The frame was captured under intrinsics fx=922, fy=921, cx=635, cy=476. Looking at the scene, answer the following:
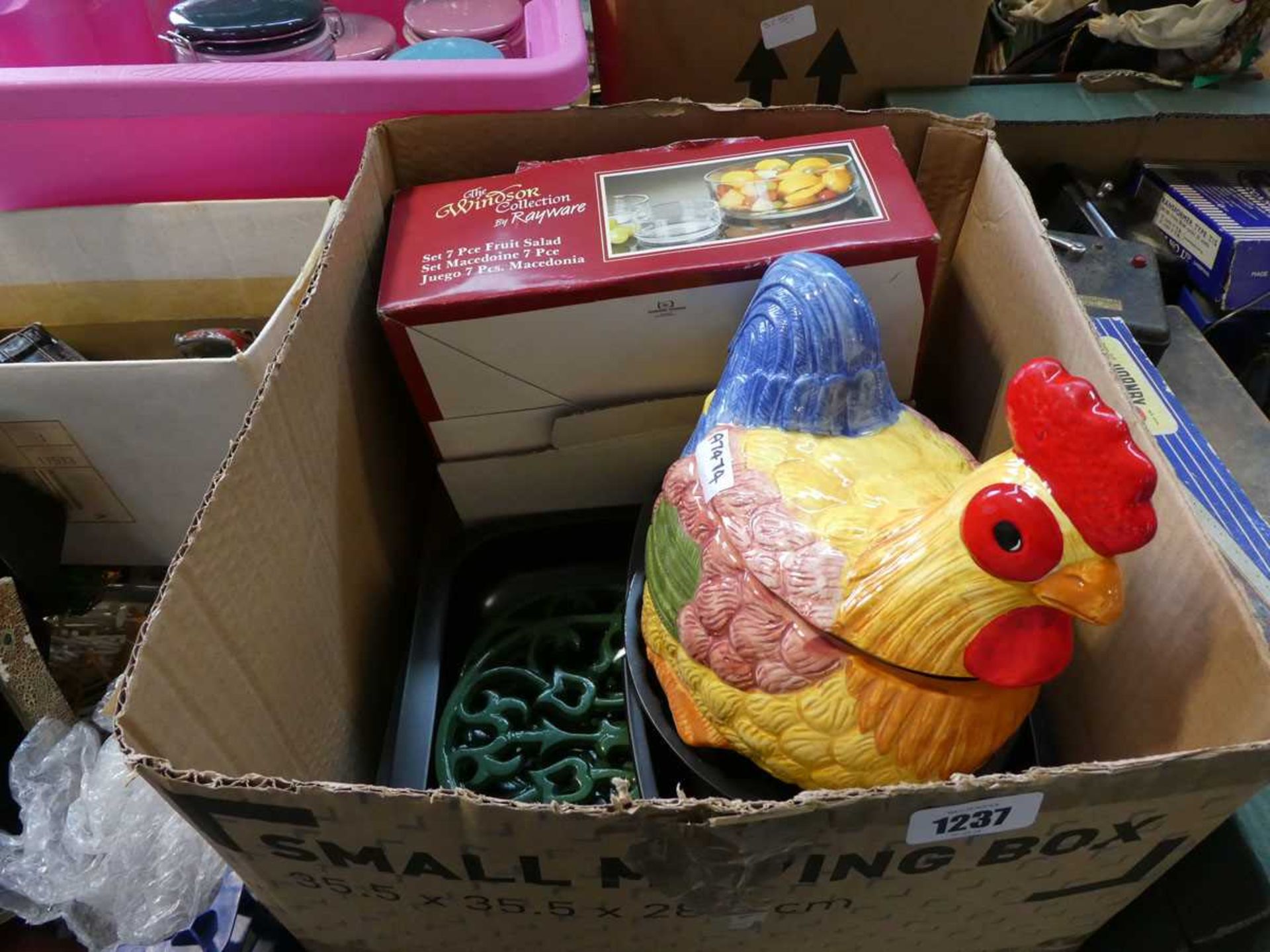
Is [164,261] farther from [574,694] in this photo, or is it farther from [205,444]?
[574,694]

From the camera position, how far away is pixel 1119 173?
1.08 metres

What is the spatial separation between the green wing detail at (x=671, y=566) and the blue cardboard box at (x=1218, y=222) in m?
0.71

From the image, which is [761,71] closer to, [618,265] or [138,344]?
[618,265]

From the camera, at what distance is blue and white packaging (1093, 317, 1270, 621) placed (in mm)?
667

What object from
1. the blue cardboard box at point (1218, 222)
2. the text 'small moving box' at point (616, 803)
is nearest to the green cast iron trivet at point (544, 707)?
the text 'small moving box' at point (616, 803)

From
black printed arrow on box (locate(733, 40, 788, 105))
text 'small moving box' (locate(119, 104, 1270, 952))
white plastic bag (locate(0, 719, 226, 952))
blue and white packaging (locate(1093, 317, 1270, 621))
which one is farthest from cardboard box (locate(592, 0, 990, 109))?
white plastic bag (locate(0, 719, 226, 952))

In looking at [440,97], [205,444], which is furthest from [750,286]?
[205,444]

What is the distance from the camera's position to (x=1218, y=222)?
0.97 metres

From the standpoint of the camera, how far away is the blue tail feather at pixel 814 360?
586mm

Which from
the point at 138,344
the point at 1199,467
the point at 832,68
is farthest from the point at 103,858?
the point at 832,68

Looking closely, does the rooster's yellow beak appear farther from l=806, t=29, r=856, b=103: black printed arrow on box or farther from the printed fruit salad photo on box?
l=806, t=29, r=856, b=103: black printed arrow on box

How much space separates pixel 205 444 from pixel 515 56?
52 cm

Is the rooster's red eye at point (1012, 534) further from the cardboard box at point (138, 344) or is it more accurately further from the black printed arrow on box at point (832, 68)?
the black printed arrow on box at point (832, 68)

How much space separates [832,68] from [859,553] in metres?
0.73
